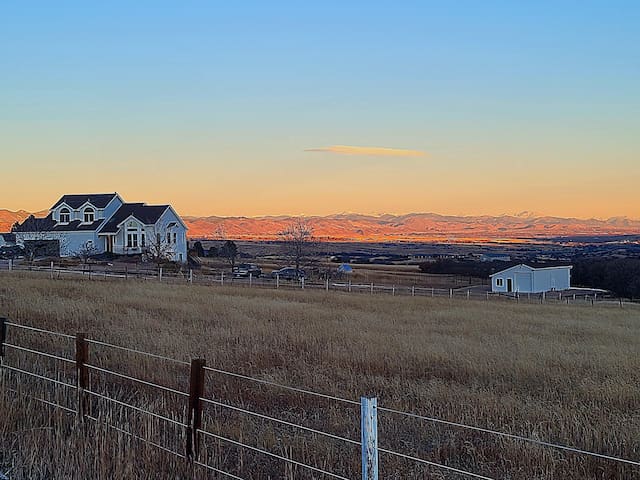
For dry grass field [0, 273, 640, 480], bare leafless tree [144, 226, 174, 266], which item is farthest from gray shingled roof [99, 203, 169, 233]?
dry grass field [0, 273, 640, 480]

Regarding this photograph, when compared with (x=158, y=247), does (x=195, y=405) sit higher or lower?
lower

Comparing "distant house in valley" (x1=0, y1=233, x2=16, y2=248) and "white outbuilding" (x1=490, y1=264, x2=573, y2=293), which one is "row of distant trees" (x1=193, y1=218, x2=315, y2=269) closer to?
"white outbuilding" (x1=490, y1=264, x2=573, y2=293)

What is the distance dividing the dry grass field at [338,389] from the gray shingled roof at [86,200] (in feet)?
134

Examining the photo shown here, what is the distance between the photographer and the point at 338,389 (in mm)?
10805

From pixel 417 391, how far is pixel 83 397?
5.02 meters

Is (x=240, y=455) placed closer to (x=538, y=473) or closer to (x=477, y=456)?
(x=477, y=456)

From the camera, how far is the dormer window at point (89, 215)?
6103cm

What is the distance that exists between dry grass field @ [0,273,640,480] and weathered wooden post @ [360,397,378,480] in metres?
1.55

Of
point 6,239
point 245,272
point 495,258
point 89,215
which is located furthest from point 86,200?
point 495,258

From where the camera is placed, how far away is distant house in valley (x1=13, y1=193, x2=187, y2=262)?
192 feet

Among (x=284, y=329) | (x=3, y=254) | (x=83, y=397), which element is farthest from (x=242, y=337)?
(x=3, y=254)

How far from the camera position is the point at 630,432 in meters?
8.16

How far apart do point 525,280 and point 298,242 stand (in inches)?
898

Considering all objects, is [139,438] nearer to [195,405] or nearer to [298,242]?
[195,405]
